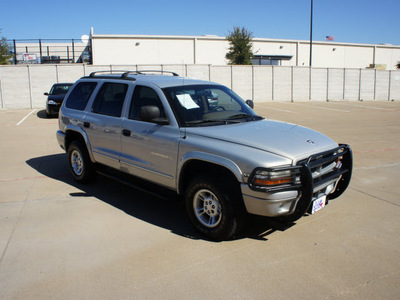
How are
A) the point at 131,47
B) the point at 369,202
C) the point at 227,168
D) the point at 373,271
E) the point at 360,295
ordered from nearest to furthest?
the point at 360,295 → the point at 373,271 → the point at 227,168 → the point at 369,202 → the point at 131,47

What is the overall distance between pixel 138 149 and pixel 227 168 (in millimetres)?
1538

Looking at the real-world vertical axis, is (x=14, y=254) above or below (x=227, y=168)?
below

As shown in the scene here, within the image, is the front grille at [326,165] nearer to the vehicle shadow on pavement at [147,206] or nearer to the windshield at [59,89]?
the vehicle shadow on pavement at [147,206]

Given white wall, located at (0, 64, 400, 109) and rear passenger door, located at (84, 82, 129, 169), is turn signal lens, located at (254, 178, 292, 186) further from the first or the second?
white wall, located at (0, 64, 400, 109)

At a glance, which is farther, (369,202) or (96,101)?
(96,101)

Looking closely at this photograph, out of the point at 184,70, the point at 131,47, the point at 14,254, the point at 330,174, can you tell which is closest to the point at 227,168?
the point at 330,174

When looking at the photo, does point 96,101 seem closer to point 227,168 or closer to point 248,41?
point 227,168

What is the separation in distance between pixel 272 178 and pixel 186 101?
5.65 feet

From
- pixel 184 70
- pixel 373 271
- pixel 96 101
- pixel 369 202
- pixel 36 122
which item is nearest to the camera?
pixel 373 271

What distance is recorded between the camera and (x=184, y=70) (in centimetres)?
2627

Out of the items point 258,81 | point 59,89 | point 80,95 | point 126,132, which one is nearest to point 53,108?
point 59,89

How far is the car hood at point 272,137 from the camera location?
12.9ft

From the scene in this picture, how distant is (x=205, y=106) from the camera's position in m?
4.93

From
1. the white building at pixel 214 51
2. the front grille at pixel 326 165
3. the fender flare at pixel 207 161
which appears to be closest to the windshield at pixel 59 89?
the fender flare at pixel 207 161
